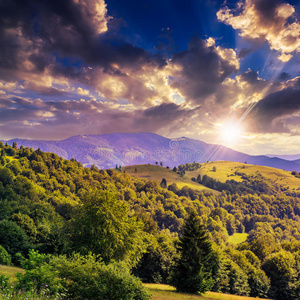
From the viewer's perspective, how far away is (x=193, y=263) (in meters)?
31.8

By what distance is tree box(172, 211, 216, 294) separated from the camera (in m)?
30.3

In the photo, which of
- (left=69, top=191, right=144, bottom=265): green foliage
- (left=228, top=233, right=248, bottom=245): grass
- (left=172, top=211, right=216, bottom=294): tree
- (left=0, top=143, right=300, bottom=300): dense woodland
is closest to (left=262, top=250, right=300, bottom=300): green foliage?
(left=0, top=143, right=300, bottom=300): dense woodland

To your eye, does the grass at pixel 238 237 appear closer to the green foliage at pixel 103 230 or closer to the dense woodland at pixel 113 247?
the dense woodland at pixel 113 247

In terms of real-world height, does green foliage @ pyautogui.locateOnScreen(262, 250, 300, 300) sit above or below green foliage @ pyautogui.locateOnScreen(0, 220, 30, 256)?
below

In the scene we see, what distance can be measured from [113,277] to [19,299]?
5.12m

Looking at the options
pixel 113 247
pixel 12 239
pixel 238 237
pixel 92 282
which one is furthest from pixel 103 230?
pixel 238 237

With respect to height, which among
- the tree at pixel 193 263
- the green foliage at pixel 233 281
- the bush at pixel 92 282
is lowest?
the green foliage at pixel 233 281

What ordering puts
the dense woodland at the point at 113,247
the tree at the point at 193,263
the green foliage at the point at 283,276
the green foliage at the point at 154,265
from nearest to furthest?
the dense woodland at the point at 113,247 < the tree at the point at 193,263 < the green foliage at the point at 154,265 < the green foliage at the point at 283,276

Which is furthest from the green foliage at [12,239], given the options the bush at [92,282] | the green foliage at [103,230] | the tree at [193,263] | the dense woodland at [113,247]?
the bush at [92,282]

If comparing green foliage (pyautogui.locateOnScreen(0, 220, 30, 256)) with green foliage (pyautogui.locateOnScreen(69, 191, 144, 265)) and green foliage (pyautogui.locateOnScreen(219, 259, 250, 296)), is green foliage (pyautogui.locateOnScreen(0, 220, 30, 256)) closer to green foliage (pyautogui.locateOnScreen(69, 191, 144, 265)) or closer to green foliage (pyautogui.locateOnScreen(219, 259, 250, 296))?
green foliage (pyautogui.locateOnScreen(69, 191, 144, 265))

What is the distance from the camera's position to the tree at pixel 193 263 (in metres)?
30.3

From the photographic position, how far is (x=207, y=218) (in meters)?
184

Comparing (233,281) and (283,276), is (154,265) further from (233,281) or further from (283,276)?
(283,276)

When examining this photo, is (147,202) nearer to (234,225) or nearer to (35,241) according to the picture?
(234,225)
